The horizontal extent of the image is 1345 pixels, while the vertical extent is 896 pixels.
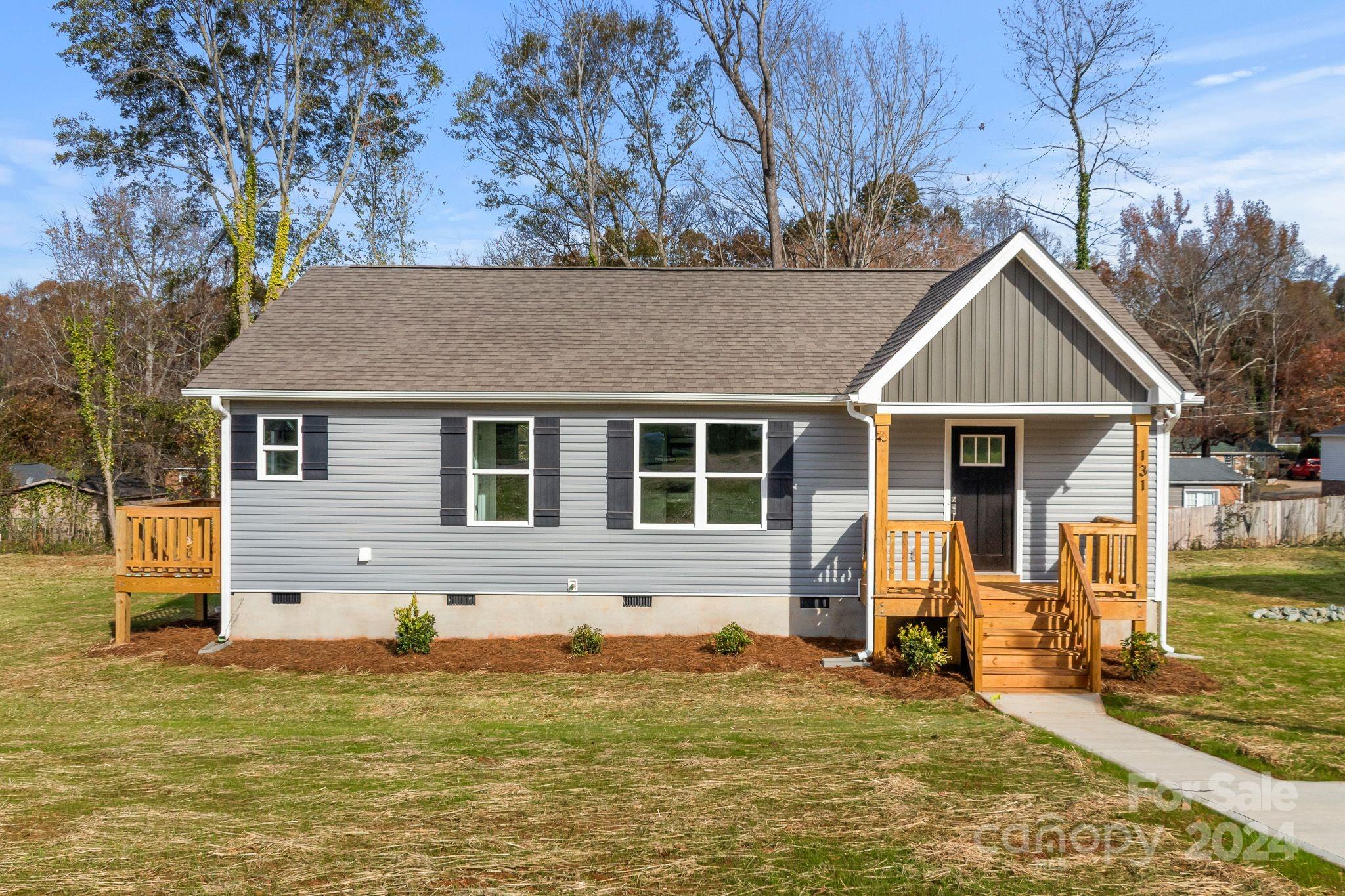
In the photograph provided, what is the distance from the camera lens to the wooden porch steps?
30.8ft

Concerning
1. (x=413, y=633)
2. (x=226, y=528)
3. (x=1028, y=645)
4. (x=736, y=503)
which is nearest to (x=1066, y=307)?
(x=1028, y=645)

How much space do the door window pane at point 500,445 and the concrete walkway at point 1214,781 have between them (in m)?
6.75

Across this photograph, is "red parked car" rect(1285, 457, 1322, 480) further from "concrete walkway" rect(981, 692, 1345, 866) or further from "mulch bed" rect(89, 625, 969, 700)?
"concrete walkway" rect(981, 692, 1345, 866)

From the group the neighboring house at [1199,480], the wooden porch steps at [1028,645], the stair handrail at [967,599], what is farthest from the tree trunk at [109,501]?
the neighboring house at [1199,480]

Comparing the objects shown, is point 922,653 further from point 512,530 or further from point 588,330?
point 588,330

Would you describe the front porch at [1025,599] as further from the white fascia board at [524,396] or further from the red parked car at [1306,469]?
the red parked car at [1306,469]

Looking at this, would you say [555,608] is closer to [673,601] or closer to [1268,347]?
[673,601]

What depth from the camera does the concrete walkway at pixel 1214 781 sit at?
5465 mm

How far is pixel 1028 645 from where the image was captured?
9.78 meters

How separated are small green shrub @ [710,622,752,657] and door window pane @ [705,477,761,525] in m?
1.50

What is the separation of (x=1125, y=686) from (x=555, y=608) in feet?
23.0

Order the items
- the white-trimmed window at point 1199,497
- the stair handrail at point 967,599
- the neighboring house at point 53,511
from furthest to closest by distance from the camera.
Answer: the white-trimmed window at point 1199,497 < the neighboring house at point 53,511 < the stair handrail at point 967,599

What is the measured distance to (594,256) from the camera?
28.6m

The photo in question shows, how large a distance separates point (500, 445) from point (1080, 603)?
7.53 meters
